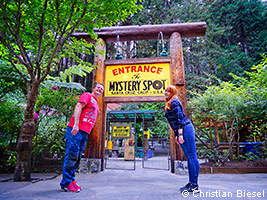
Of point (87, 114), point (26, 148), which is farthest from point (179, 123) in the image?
point (26, 148)

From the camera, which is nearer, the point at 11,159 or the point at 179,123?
the point at 179,123

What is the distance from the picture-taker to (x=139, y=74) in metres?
6.05

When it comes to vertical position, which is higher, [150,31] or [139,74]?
[150,31]

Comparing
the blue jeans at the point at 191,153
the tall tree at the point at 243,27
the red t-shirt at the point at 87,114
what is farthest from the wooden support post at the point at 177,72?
the tall tree at the point at 243,27

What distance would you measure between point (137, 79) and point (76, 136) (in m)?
3.63

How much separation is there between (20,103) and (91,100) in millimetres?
4570

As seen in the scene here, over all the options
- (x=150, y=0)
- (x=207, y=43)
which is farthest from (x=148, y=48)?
(x=207, y=43)

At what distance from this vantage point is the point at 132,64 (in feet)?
20.2

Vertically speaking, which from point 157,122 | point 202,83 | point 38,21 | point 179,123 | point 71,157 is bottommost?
point 71,157

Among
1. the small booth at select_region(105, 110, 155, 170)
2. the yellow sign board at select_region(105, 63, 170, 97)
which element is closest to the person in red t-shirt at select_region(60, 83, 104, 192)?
the yellow sign board at select_region(105, 63, 170, 97)

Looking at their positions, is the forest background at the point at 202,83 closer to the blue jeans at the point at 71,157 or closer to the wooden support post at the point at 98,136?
the wooden support post at the point at 98,136

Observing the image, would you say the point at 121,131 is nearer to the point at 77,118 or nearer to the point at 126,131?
the point at 126,131

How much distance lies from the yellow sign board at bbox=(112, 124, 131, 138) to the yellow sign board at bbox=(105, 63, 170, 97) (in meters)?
1.89

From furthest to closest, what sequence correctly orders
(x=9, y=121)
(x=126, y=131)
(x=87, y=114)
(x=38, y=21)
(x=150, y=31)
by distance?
(x=126, y=131), (x=150, y=31), (x=9, y=121), (x=38, y=21), (x=87, y=114)
